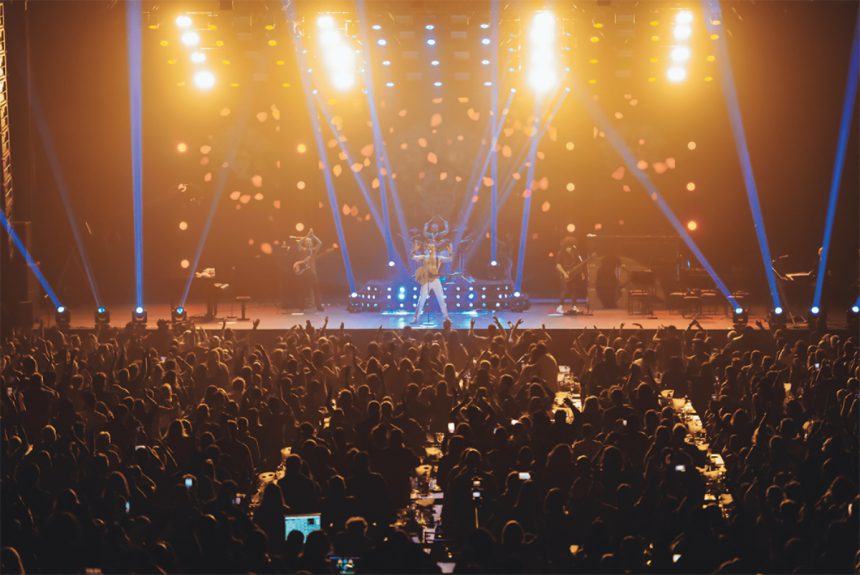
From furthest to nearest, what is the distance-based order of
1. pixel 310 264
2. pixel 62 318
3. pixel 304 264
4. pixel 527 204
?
1. pixel 527 204
2. pixel 310 264
3. pixel 304 264
4. pixel 62 318

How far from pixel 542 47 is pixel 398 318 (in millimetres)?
6362

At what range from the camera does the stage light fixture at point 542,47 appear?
18125mm

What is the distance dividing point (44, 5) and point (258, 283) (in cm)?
878

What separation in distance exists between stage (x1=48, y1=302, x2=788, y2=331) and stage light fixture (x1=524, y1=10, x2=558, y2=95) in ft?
17.9

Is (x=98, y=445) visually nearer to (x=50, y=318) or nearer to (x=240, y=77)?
(x=50, y=318)

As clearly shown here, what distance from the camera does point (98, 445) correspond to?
26.0 ft

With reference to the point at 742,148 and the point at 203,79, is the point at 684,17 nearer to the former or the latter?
the point at 742,148

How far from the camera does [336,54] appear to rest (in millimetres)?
20922

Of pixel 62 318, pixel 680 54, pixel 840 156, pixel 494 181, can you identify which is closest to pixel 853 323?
pixel 840 156

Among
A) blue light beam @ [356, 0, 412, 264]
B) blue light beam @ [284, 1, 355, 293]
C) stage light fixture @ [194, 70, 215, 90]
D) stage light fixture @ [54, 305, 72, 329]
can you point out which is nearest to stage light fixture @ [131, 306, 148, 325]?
stage light fixture @ [54, 305, 72, 329]

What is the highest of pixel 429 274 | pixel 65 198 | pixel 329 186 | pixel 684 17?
pixel 684 17

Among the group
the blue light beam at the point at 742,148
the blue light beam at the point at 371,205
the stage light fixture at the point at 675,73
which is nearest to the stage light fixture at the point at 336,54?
the blue light beam at the point at 371,205

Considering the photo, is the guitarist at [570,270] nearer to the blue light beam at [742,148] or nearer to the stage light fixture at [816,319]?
the blue light beam at [742,148]

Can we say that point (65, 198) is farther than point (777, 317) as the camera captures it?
Yes
